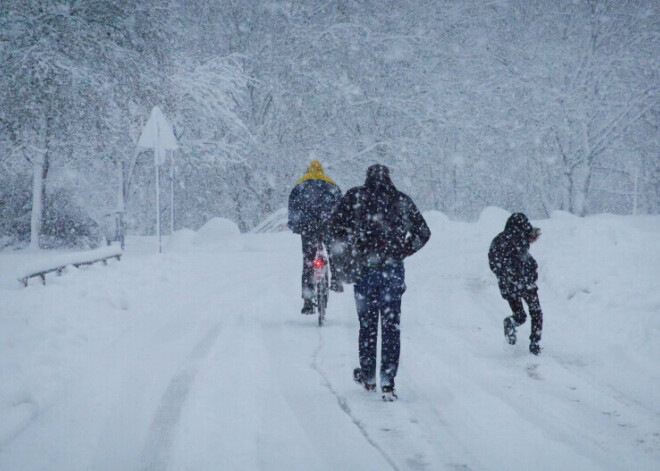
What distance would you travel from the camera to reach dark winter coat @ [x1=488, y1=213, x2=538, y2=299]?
20.4 ft

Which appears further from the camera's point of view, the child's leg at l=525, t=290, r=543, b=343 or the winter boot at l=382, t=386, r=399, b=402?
the child's leg at l=525, t=290, r=543, b=343

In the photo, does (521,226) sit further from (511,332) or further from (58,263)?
(58,263)

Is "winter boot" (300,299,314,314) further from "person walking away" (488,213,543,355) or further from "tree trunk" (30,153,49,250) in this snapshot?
"tree trunk" (30,153,49,250)

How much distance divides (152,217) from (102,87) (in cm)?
2707

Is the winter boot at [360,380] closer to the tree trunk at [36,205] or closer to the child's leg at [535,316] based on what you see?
the child's leg at [535,316]

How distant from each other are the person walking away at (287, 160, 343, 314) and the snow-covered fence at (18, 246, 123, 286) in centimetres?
388

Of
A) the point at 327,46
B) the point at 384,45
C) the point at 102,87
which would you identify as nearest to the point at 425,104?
the point at 384,45

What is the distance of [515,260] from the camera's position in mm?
6254

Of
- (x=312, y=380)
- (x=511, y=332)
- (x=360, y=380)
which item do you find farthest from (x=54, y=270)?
(x=511, y=332)

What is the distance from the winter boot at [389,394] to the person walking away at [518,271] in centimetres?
228

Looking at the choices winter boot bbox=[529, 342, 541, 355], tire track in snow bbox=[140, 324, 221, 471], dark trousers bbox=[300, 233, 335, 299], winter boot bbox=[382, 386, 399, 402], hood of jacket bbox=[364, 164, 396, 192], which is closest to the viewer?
tire track in snow bbox=[140, 324, 221, 471]

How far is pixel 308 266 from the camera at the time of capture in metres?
7.65

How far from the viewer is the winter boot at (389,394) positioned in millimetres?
4500

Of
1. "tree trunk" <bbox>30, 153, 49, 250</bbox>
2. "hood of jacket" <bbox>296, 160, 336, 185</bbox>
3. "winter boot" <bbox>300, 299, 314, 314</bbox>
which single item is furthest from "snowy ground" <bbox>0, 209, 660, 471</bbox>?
"tree trunk" <bbox>30, 153, 49, 250</bbox>
